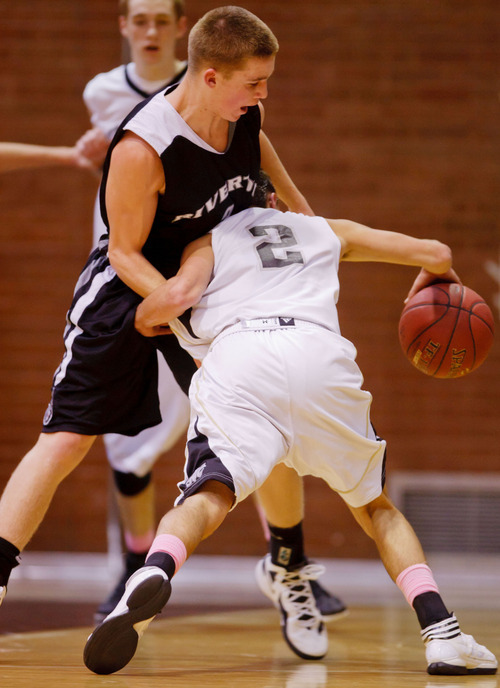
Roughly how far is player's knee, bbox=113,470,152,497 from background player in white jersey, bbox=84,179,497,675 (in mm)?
1202

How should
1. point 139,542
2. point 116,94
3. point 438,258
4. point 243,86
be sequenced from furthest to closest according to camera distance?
point 116,94 → point 139,542 → point 438,258 → point 243,86

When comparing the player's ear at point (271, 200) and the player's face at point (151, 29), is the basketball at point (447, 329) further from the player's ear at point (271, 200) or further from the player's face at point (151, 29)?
the player's face at point (151, 29)

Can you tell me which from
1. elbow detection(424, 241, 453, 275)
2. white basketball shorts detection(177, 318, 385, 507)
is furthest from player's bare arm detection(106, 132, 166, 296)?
elbow detection(424, 241, 453, 275)

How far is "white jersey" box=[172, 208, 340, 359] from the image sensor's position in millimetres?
2205

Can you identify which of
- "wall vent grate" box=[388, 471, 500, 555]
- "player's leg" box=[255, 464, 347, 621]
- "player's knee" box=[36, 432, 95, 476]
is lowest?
"wall vent grate" box=[388, 471, 500, 555]

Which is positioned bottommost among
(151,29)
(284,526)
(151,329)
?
(284,526)

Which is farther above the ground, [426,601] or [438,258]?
[438,258]

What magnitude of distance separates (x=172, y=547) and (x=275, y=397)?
41 cm

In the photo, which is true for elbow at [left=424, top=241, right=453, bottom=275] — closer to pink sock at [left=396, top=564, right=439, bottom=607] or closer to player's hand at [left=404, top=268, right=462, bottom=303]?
player's hand at [left=404, top=268, right=462, bottom=303]

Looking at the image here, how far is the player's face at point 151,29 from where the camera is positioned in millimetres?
3424

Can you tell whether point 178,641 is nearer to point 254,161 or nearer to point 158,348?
point 158,348

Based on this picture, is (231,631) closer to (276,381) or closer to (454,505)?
(276,381)

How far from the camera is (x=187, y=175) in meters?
2.39

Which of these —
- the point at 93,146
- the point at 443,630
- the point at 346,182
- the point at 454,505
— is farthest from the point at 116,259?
the point at 454,505
